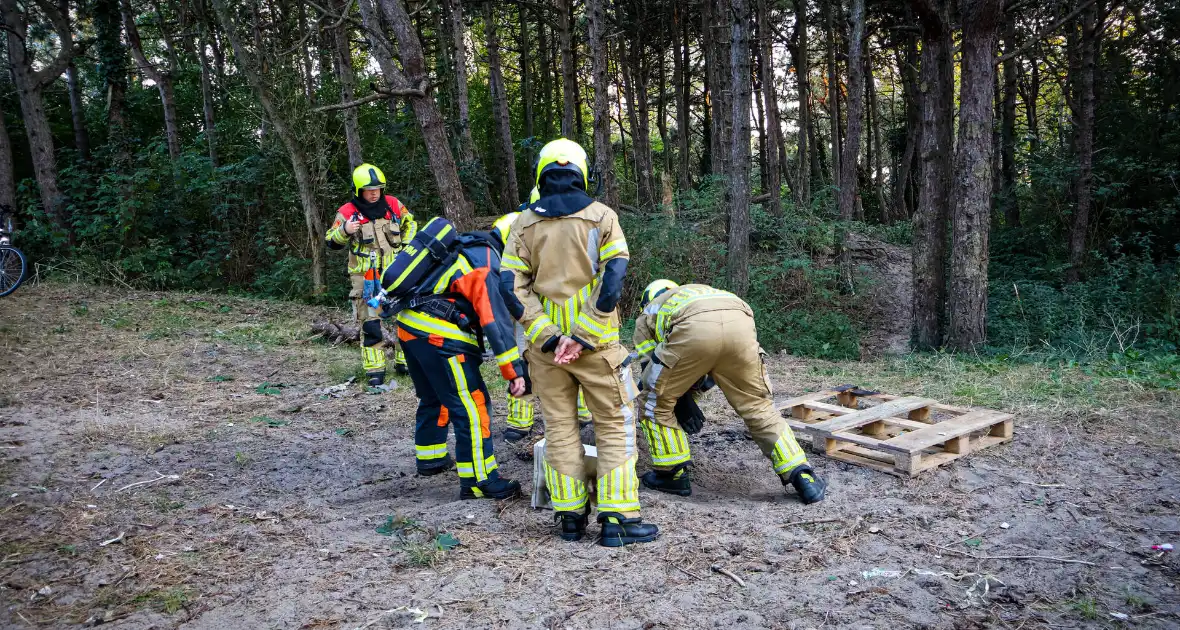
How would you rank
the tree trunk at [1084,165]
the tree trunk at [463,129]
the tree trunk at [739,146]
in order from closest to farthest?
1. the tree trunk at [739,146]
2. the tree trunk at [1084,165]
3. the tree trunk at [463,129]

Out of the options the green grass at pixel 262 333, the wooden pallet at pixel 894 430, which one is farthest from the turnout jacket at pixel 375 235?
the wooden pallet at pixel 894 430

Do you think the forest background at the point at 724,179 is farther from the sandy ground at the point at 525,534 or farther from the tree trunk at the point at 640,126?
the sandy ground at the point at 525,534

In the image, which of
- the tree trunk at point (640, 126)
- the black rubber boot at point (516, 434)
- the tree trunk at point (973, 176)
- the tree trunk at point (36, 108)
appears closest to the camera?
the black rubber boot at point (516, 434)

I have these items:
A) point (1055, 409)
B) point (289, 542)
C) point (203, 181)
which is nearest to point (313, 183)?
point (203, 181)

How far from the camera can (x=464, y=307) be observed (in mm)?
4738

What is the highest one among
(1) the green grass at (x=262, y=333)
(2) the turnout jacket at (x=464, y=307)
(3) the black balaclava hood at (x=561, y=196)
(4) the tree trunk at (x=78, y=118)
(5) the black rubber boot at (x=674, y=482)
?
(4) the tree trunk at (x=78, y=118)

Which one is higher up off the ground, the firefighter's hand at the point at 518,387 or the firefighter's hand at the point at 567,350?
the firefighter's hand at the point at 567,350

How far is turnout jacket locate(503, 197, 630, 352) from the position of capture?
386 cm

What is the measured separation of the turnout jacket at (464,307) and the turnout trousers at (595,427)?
579 mm

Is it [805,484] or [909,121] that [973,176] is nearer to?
[805,484]

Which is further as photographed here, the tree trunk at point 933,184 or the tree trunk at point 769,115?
the tree trunk at point 769,115

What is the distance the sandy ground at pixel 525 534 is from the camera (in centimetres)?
329

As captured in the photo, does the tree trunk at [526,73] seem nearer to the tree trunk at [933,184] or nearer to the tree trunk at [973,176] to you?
the tree trunk at [933,184]

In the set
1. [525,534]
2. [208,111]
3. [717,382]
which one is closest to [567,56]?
[208,111]
